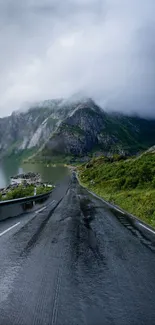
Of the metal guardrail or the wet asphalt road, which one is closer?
the wet asphalt road

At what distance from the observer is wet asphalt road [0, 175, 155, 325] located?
511cm

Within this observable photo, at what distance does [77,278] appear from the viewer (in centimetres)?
689

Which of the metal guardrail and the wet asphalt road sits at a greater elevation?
the metal guardrail

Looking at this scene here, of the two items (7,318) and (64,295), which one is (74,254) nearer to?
(64,295)

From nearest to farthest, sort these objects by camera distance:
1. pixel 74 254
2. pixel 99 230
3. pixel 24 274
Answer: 1. pixel 24 274
2. pixel 74 254
3. pixel 99 230

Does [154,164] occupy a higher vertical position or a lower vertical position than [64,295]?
higher

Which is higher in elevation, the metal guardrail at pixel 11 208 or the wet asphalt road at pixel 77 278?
the metal guardrail at pixel 11 208

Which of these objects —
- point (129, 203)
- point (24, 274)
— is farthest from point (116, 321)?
point (129, 203)

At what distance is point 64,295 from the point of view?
5879 mm

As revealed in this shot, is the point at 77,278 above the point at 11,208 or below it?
below

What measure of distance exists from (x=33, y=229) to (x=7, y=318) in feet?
27.4

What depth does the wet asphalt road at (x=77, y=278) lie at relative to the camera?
5.11m

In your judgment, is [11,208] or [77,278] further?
[11,208]

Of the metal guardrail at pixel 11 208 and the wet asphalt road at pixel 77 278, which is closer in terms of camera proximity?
the wet asphalt road at pixel 77 278
